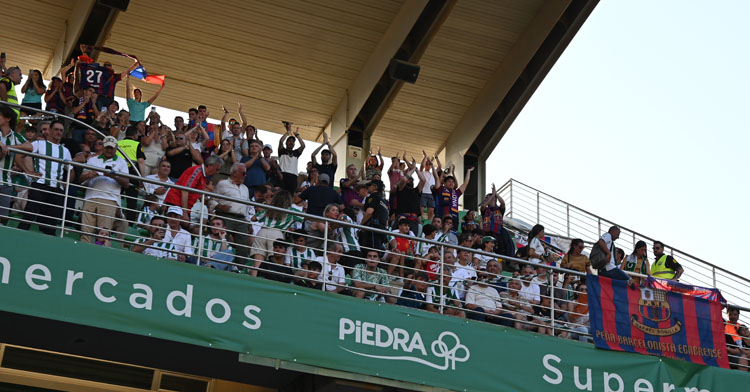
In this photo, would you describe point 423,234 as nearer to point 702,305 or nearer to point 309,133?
point 702,305

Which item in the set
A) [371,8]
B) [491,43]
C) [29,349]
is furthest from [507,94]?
[29,349]

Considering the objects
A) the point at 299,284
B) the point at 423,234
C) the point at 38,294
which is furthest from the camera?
the point at 423,234

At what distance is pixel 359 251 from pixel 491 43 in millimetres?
9532

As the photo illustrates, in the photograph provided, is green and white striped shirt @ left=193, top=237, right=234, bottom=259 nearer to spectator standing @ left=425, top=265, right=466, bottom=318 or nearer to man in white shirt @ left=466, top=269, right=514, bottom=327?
spectator standing @ left=425, top=265, right=466, bottom=318

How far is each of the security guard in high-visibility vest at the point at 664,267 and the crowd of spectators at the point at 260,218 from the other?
0.03 metres

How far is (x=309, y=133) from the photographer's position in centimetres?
2308

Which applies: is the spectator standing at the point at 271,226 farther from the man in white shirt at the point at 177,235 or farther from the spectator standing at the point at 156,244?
the spectator standing at the point at 156,244

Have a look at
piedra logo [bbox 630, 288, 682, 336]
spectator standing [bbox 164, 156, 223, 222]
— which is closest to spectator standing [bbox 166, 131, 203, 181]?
spectator standing [bbox 164, 156, 223, 222]

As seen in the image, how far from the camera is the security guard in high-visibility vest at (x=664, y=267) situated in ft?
56.9

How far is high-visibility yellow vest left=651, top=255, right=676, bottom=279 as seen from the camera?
56.8 feet

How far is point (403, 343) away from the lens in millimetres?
12172

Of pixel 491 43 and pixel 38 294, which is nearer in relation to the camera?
pixel 38 294

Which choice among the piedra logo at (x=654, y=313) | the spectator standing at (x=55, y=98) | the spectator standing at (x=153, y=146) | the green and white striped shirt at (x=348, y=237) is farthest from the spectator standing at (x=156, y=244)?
the piedra logo at (x=654, y=313)

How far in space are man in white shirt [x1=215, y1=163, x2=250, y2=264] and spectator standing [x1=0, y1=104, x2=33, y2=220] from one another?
2.43 meters
